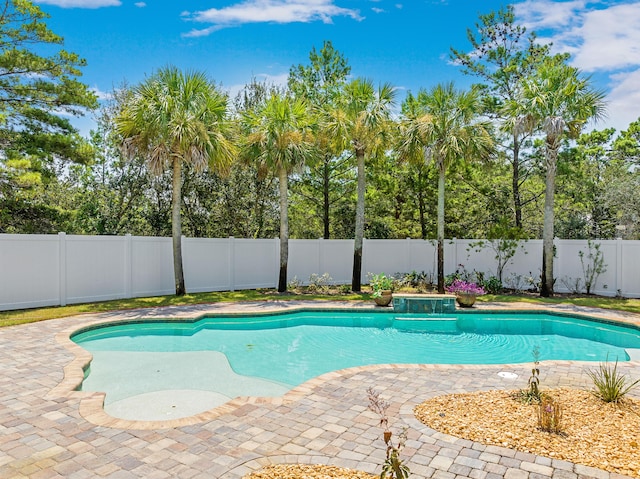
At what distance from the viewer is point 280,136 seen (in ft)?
48.4

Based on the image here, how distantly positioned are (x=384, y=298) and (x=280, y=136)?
6333 mm

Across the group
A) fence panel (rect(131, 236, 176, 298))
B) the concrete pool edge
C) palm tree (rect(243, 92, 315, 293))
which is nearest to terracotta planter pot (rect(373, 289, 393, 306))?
the concrete pool edge

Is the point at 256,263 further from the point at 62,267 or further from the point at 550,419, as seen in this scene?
the point at 550,419

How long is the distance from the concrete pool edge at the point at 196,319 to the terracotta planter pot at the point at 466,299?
0.32 meters

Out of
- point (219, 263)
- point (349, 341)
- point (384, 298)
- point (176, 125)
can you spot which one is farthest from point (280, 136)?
point (349, 341)

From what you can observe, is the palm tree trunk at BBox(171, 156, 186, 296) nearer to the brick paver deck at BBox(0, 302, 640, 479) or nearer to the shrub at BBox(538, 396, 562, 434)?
the brick paver deck at BBox(0, 302, 640, 479)

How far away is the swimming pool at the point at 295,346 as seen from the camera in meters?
6.69

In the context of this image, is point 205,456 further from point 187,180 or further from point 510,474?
point 187,180

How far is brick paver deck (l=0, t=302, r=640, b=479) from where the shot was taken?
11.7 feet

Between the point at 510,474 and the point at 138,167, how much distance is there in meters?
19.5

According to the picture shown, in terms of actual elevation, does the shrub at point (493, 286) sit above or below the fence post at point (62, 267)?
below

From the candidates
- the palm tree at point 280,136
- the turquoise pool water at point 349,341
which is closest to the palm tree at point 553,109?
the turquoise pool water at point 349,341

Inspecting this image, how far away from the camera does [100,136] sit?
2045cm

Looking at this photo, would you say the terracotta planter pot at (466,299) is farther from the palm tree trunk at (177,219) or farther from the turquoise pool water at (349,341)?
the palm tree trunk at (177,219)
